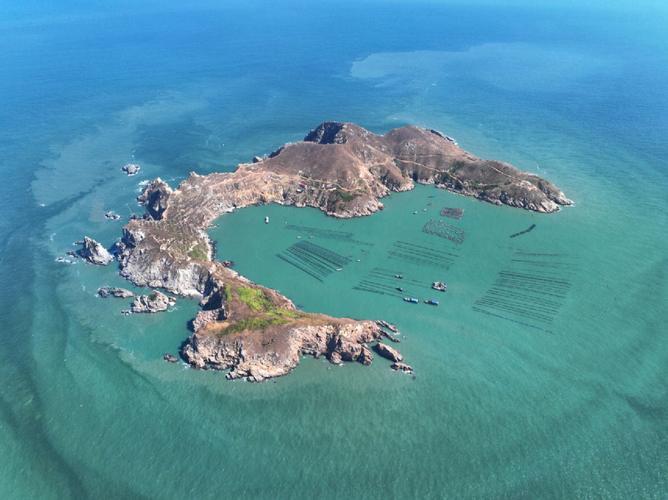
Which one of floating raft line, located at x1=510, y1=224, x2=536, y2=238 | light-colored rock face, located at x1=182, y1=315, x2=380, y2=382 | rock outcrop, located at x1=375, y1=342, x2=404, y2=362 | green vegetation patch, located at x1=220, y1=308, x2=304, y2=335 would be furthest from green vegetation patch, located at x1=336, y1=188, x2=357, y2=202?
rock outcrop, located at x1=375, y1=342, x2=404, y2=362

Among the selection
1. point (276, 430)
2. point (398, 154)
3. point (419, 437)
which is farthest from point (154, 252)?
point (398, 154)

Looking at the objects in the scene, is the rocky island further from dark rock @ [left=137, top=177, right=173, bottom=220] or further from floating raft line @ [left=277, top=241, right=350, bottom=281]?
floating raft line @ [left=277, top=241, right=350, bottom=281]

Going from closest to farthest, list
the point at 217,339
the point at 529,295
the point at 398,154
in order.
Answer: the point at 217,339, the point at 529,295, the point at 398,154

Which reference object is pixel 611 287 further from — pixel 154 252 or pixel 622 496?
pixel 154 252

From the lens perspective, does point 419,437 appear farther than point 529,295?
No

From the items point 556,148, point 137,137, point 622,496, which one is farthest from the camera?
point 137,137

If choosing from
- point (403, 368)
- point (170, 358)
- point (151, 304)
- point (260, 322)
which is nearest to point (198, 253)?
point (151, 304)
